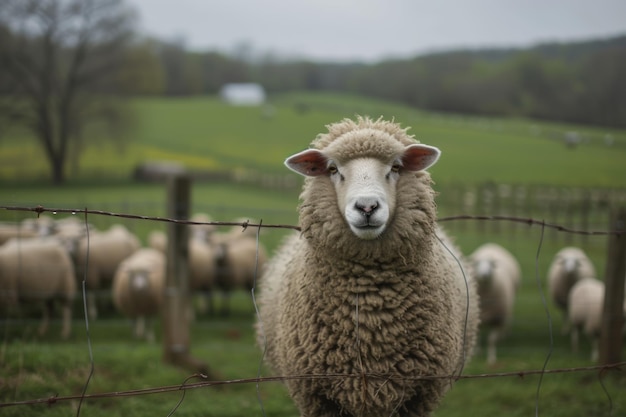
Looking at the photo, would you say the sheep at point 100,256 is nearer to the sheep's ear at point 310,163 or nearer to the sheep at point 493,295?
the sheep at point 493,295

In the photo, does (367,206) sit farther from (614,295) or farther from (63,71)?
(63,71)

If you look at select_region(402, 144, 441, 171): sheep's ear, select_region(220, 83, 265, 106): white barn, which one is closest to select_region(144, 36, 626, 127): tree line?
select_region(402, 144, 441, 171): sheep's ear

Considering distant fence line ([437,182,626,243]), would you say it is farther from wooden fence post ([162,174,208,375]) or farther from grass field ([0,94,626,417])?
wooden fence post ([162,174,208,375])

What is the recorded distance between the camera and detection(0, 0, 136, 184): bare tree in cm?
2377

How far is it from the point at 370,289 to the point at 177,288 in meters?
3.17

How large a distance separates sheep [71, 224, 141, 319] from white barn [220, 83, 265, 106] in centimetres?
4773

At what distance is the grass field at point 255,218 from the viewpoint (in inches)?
171

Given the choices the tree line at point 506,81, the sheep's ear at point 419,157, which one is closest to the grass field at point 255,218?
the sheep's ear at point 419,157

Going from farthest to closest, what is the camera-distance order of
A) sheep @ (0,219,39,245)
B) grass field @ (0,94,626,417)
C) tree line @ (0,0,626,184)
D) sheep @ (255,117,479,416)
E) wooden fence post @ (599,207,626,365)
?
Result: tree line @ (0,0,626,184), sheep @ (0,219,39,245), wooden fence post @ (599,207,626,365), grass field @ (0,94,626,417), sheep @ (255,117,479,416)

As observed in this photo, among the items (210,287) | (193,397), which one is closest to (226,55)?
(210,287)

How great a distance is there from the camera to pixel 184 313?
5.46 m

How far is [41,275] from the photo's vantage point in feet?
23.0

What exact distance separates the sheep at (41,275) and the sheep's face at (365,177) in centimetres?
519

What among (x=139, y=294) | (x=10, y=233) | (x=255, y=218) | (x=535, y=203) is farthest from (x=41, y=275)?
(x=535, y=203)
